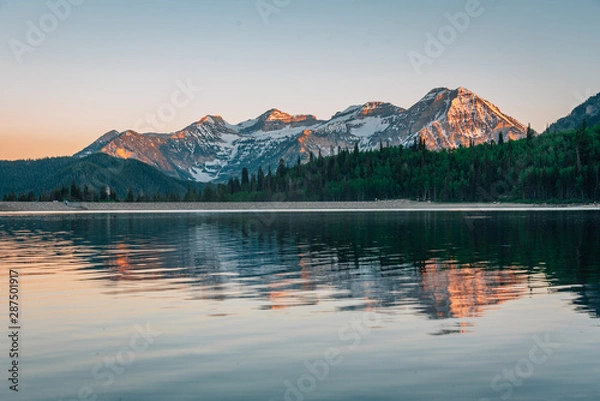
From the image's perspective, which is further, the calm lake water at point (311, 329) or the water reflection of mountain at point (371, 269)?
the water reflection of mountain at point (371, 269)

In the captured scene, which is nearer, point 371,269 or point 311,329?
point 311,329

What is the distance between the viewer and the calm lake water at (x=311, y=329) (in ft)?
59.7

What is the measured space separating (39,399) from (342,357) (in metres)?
8.43

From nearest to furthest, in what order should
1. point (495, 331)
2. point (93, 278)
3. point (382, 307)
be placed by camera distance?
point (495, 331) < point (382, 307) < point (93, 278)

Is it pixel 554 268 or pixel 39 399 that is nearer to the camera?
pixel 39 399

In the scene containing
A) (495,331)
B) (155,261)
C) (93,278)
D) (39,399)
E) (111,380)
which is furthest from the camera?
(155,261)

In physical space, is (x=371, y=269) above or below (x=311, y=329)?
above

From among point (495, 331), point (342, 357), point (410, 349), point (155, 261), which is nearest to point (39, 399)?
point (342, 357)

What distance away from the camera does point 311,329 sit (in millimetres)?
25000

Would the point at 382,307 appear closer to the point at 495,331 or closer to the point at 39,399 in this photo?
the point at 495,331

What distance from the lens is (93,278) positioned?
40.9 metres

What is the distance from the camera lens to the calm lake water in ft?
59.7

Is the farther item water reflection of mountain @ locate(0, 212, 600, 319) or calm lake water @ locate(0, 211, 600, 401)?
water reflection of mountain @ locate(0, 212, 600, 319)

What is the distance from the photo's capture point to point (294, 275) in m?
41.2
